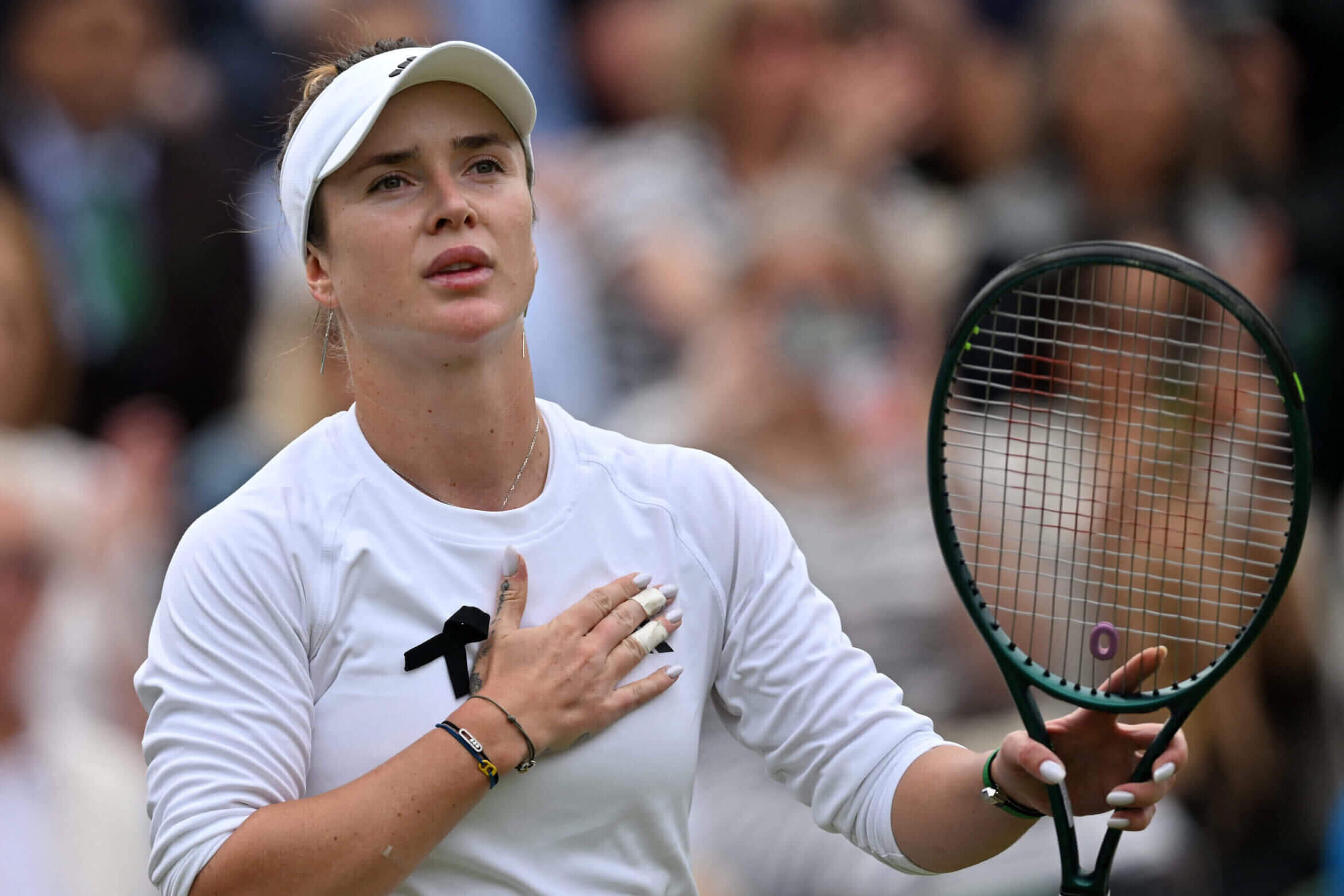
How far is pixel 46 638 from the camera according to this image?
4.57 meters

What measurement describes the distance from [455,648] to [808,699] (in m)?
0.54

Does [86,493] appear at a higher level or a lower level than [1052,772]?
higher

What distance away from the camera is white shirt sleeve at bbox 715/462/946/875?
236cm

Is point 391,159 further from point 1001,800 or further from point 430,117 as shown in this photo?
point 1001,800

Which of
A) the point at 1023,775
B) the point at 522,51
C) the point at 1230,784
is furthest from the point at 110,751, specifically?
the point at 1230,784

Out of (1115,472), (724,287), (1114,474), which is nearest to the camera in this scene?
(1115,472)

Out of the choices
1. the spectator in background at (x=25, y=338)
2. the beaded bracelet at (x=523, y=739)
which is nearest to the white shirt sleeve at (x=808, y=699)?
the beaded bracelet at (x=523, y=739)

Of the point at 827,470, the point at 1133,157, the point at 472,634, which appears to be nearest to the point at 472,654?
the point at 472,634

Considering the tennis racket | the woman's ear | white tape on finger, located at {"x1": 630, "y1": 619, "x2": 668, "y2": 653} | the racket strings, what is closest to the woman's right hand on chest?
white tape on finger, located at {"x1": 630, "y1": 619, "x2": 668, "y2": 653}

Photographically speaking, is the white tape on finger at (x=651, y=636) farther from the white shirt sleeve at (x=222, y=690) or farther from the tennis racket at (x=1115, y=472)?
the tennis racket at (x=1115, y=472)

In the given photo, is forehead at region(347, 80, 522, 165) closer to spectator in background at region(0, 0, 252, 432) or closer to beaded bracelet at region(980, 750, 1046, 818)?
beaded bracelet at region(980, 750, 1046, 818)

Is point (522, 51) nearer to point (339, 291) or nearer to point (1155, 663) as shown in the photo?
point (339, 291)

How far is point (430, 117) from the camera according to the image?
7.54 feet

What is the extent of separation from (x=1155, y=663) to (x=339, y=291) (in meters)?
1.25
